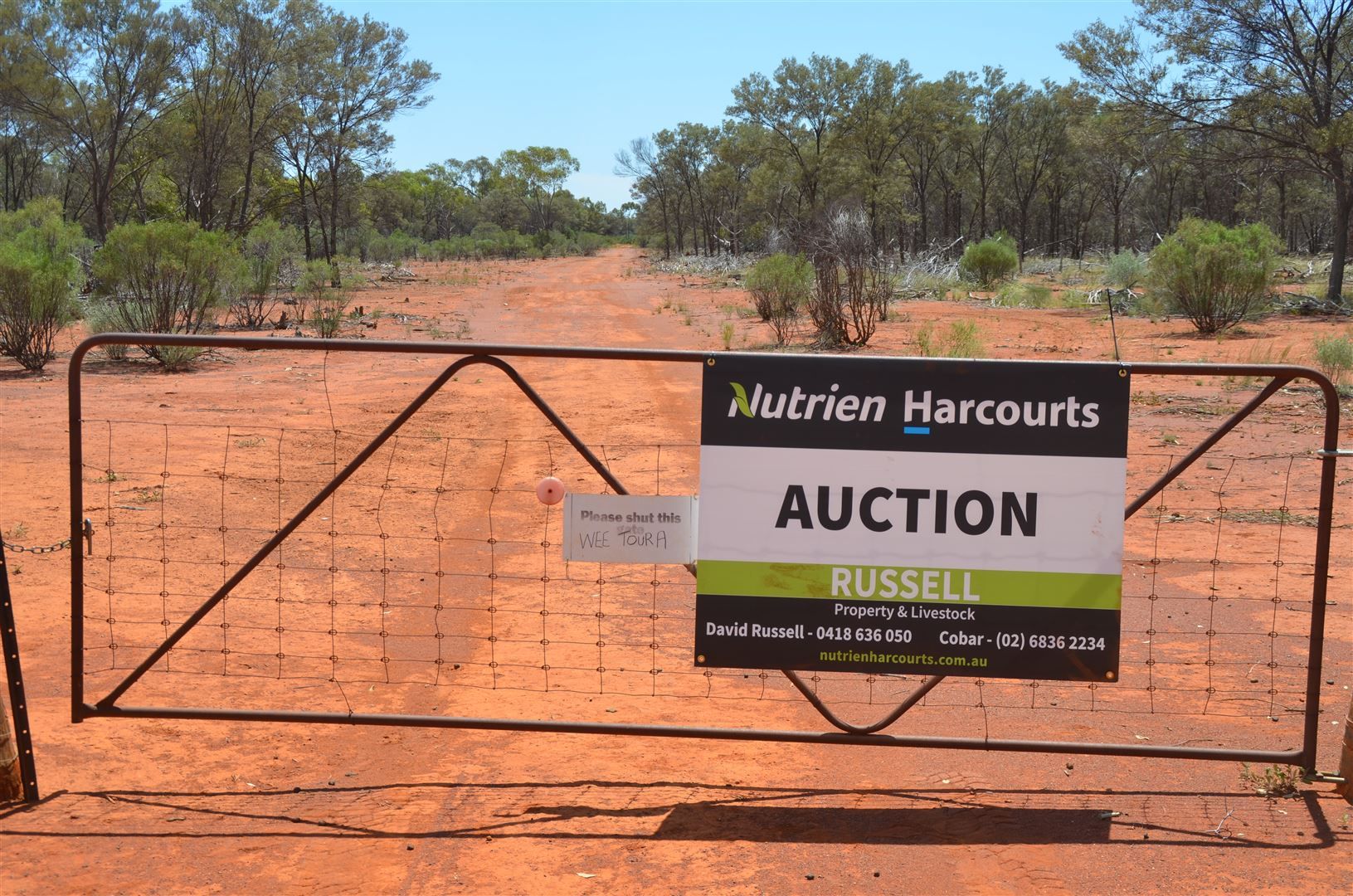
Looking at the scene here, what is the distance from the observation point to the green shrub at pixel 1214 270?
2216cm

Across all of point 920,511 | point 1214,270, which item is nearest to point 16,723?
point 920,511

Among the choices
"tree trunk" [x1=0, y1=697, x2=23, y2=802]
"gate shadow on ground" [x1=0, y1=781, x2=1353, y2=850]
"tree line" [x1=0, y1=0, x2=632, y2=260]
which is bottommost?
"gate shadow on ground" [x1=0, y1=781, x2=1353, y2=850]

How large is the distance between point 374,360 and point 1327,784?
58.5 feet

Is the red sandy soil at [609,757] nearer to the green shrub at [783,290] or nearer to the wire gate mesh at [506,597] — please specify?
the wire gate mesh at [506,597]

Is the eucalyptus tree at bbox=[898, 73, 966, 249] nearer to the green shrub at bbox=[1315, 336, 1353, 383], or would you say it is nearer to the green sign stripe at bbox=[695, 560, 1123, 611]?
the green shrub at bbox=[1315, 336, 1353, 383]


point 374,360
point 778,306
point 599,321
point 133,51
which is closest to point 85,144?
point 133,51

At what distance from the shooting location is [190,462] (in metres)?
10.7

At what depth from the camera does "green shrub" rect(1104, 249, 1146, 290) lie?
3338 centimetres

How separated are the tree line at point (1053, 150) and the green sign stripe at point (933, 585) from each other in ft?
57.3

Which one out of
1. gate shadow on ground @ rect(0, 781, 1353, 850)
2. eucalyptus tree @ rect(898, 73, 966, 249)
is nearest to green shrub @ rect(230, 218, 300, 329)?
gate shadow on ground @ rect(0, 781, 1353, 850)

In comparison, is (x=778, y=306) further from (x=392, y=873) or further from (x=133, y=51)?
(x=133, y=51)

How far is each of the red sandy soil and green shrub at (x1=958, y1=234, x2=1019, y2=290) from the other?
28.6 m

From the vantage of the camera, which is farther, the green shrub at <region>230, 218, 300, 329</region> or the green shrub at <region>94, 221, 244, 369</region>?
the green shrub at <region>230, 218, 300, 329</region>

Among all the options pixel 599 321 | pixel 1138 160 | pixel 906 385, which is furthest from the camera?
pixel 1138 160
